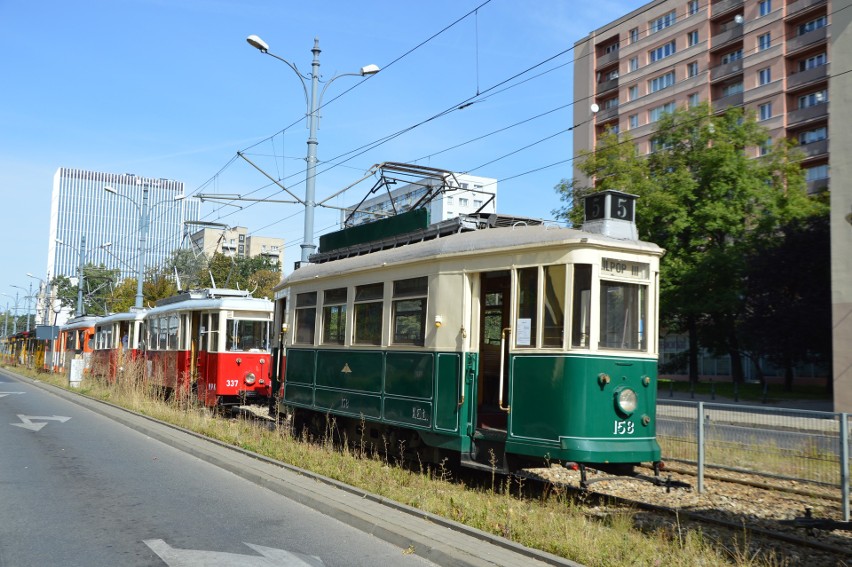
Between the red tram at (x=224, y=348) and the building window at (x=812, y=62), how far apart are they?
40.2 m

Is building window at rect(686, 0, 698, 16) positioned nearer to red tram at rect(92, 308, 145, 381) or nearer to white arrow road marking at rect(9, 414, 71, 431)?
red tram at rect(92, 308, 145, 381)

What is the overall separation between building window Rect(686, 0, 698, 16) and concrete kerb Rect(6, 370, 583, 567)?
50128mm

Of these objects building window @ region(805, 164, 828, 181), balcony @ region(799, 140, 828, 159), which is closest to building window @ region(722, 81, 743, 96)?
balcony @ region(799, 140, 828, 159)

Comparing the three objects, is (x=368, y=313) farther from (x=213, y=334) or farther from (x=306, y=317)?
(x=213, y=334)

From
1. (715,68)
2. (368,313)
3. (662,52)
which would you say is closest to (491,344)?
(368,313)

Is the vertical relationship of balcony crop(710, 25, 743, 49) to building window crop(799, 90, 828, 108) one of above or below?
above

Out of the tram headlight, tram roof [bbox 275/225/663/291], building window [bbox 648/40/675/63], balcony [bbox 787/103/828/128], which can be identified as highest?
building window [bbox 648/40/675/63]

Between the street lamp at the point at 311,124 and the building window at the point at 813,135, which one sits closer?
the street lamp at the point at 311,124

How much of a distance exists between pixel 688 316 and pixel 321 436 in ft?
95.5

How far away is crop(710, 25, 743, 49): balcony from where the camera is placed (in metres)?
51.0

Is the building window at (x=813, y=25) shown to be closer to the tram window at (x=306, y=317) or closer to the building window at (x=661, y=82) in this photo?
the building window at (x=661, y=82)

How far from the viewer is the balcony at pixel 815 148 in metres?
47.3

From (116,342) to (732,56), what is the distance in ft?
137

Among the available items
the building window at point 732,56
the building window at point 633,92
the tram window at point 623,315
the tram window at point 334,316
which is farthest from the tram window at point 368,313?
the building window at point 633,92
